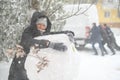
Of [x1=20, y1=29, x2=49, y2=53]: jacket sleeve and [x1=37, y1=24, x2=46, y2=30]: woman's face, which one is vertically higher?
[x1=37, y1=24, x2=46, y2=30]: woman's face

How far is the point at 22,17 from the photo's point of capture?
892 centimetres

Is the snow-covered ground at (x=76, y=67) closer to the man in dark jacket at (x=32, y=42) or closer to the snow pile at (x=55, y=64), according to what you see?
the snow pile at (x=55, y=64)

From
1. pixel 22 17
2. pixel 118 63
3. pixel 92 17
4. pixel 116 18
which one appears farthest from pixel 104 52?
pixel 116 18

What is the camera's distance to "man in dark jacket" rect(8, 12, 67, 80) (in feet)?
18.7

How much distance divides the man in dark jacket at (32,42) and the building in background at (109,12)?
48.5 metres

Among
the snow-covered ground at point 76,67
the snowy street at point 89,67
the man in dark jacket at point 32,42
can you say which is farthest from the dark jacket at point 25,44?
the snowy street at point 89,67

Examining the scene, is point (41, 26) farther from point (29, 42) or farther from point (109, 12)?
point (109, 12)

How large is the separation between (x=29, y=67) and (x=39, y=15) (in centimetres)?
75

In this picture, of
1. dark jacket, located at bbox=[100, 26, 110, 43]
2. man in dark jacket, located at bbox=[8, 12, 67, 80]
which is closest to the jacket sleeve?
man in dark jacket, located at bbox=[8, 12, 67, 80]

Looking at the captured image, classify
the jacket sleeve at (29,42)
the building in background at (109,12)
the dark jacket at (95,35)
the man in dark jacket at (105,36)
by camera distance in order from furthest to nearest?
the building in background at (109,12), the dark jacket at (95,35), the man in dark jacket at (105,36), the jacket sleeve at (29,42)

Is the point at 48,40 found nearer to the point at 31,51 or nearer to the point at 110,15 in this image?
the point at 31,51

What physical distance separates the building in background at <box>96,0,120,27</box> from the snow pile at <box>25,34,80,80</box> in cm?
4850

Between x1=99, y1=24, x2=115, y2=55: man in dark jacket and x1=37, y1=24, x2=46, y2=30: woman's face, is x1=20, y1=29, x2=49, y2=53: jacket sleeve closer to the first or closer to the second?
x1=37, y1=24, x2=46, y2=30: woman's face

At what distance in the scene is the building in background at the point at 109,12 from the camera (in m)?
54.8
